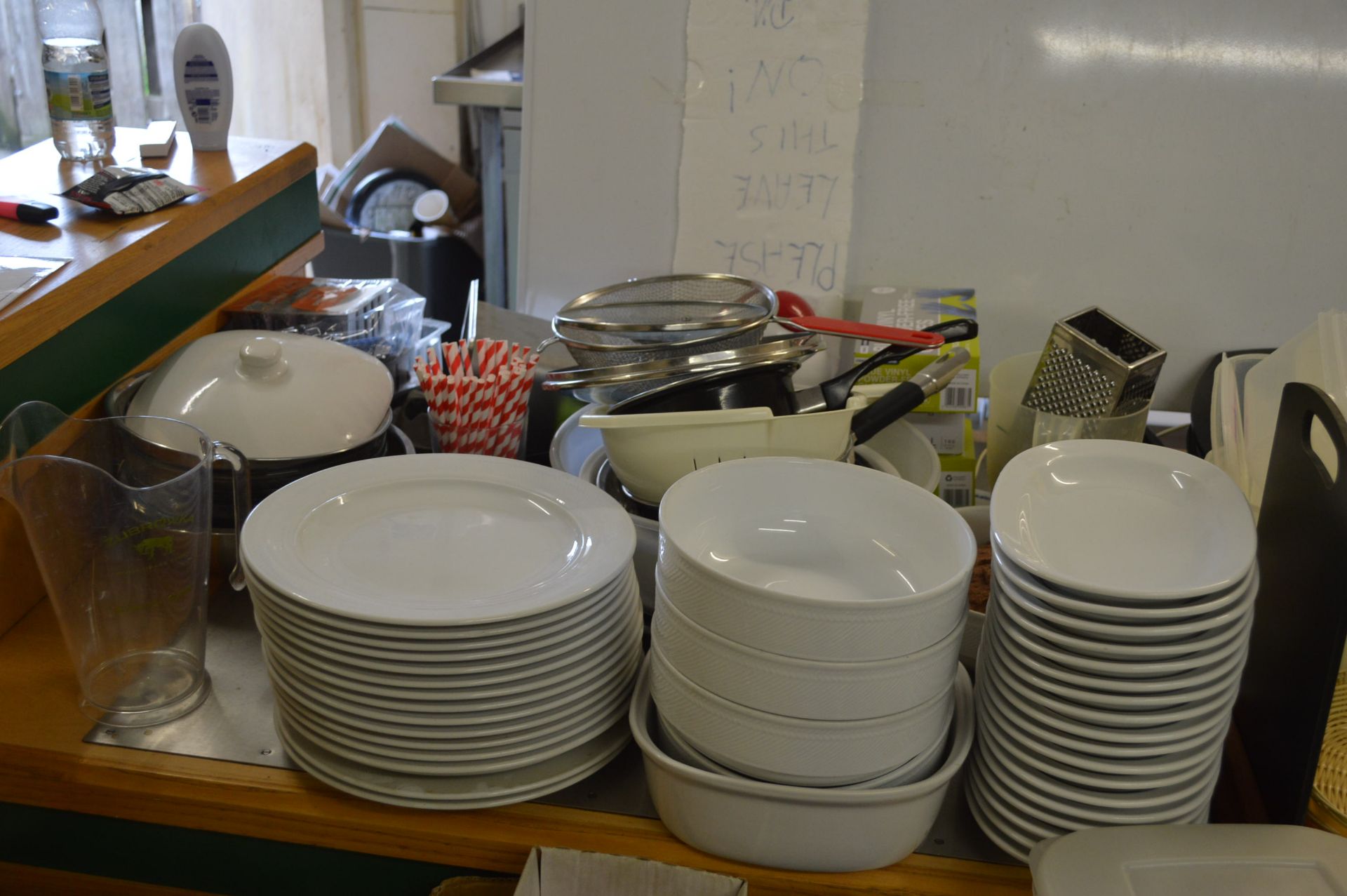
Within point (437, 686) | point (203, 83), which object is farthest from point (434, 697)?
point (203, 83)

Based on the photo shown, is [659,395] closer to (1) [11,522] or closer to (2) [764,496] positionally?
(2) [764,496]

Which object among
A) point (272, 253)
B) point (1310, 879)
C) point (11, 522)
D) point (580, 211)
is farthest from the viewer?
point (580, 211)

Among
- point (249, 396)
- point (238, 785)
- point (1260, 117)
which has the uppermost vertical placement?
point (1260, 117)

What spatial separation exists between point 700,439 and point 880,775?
1.05 feet

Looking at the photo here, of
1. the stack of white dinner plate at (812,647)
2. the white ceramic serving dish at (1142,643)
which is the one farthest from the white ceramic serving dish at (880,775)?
the white ceramic serving dish at (1142,643)

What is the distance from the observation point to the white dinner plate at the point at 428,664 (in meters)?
0.69

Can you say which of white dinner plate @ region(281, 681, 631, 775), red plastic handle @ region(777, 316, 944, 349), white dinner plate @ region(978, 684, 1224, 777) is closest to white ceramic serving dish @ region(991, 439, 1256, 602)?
white dinner plate @ region(978, 684, 1224, 777)

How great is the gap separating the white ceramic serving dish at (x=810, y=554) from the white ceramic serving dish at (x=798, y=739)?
0.05m

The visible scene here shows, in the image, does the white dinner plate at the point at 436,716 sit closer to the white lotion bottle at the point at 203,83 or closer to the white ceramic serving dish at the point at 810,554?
the white ceramic serving dish at the point at 810,554

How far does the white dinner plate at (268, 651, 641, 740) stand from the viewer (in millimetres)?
703

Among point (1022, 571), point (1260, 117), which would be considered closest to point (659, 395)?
point (1022, 571)

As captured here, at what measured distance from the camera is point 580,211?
1.70 m

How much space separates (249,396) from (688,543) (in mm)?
482

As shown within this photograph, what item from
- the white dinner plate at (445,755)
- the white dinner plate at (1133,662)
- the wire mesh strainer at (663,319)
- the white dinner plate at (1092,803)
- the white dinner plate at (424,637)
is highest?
the wire mesh strainer at (663,319)
